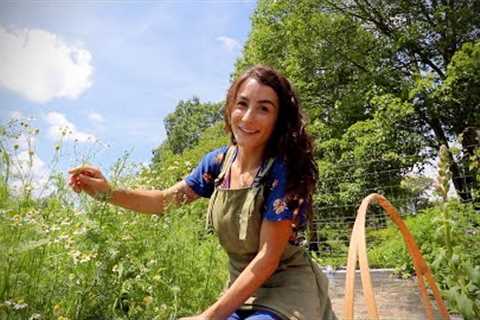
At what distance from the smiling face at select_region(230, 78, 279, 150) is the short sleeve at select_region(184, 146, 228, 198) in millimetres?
228

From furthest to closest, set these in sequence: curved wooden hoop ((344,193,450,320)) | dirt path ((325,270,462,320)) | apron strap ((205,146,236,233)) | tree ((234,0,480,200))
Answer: tree ((234,0,480,200))
dirt path ((325,270,462,320))
apron strap ((205,146,236,233))
curved wooden hoop ((344,193,450,320))

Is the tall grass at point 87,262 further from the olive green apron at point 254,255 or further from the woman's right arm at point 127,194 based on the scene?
the olive green apron at point 254,255

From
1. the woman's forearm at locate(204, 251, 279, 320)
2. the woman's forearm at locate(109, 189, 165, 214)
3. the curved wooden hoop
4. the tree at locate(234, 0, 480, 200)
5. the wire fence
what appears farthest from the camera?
the tree at locate(234, 0, 480, 200)

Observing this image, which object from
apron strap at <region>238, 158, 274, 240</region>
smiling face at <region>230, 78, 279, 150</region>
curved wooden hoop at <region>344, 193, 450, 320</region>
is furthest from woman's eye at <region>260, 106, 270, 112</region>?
curved wooden hoop at <region>344, 193, 450, 320</region>

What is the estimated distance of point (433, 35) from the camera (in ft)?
36.2

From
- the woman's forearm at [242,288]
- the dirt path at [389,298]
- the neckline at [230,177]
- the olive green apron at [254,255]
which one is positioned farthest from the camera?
the dirt path at [389,298]

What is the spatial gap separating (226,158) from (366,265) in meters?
0.65

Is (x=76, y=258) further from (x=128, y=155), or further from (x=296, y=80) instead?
(x=296, y=80)

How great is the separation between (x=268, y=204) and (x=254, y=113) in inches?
10.2

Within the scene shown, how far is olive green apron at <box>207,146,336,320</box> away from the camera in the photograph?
125 centimetres

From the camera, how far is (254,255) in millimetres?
1330

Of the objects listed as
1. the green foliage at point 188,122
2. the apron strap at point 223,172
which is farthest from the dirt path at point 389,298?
the green foliage at point 188,122

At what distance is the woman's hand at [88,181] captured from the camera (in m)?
1.51

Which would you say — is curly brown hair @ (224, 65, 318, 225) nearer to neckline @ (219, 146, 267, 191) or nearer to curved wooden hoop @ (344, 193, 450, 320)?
neckline @ (219, 146, 267, 191)
